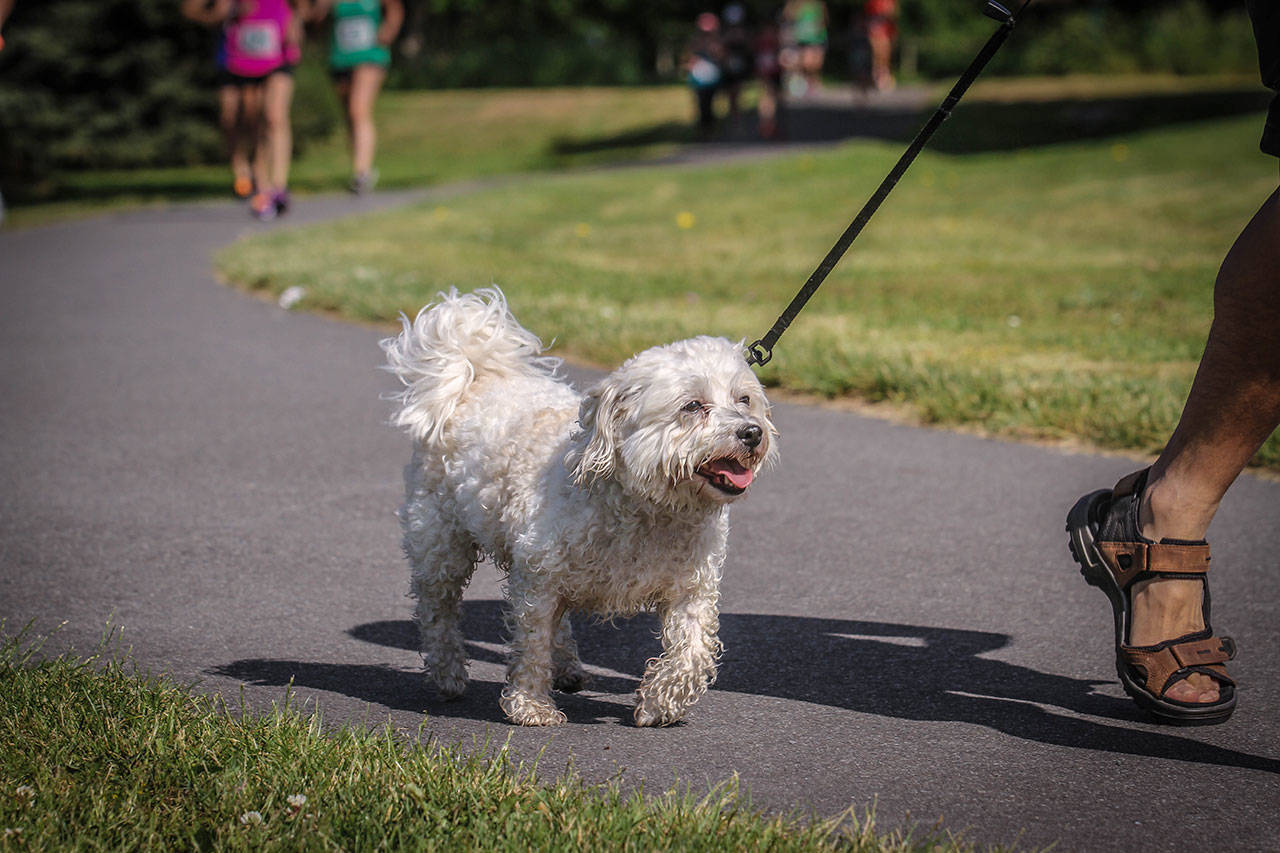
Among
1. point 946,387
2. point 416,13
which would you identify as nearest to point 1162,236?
point 946,387

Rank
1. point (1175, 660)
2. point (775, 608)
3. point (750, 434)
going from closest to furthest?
point (750, 434)
point (1175, 660)
point (775, 608)

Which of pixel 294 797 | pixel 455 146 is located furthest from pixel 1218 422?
pixel 455 146

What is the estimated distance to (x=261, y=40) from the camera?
1369 cm

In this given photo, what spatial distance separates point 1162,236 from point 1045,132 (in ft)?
37.0

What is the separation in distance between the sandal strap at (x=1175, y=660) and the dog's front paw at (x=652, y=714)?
1.15m

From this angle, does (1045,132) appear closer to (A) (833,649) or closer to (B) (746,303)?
(B) (746,303)

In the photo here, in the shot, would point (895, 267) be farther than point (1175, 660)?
Yes

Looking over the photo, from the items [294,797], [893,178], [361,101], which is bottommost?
[294,797]

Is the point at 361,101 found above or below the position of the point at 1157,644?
above

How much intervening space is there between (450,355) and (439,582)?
658 mm

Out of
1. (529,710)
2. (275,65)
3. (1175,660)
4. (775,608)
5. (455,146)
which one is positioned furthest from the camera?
(455,146)

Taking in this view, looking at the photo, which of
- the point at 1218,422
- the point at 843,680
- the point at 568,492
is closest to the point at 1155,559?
the point at 1218,422

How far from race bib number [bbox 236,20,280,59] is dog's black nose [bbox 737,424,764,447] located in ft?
38.3

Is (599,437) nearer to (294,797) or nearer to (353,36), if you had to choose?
(294,797)
